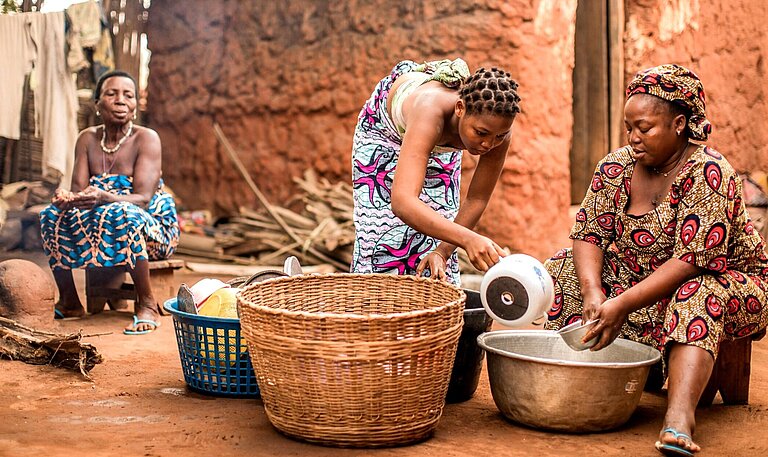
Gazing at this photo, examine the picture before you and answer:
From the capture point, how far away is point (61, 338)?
11.6ft

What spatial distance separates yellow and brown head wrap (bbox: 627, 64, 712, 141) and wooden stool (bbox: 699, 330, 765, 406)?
31.9 inches

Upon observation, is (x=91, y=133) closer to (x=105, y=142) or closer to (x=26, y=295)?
(x=105, y=142)

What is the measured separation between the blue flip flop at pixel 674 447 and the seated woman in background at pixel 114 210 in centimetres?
280

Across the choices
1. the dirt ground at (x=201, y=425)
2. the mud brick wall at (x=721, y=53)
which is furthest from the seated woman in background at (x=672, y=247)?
the mud brick wall at (x=721, y=53)

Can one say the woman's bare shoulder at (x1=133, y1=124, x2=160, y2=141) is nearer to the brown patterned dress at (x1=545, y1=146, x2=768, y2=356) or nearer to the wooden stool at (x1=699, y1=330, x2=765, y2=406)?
the brown patterned dress at (x1=545, y1=146, x2=768, y2=356)

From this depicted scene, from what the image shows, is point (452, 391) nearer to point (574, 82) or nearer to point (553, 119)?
point (553, 119)

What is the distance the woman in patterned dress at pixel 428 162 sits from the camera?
284 centimetres

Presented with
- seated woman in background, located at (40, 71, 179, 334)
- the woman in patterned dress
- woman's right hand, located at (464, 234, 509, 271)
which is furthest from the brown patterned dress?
seated woman in background, located at (40, 71, 179, 334)

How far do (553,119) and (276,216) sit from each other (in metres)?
2.22

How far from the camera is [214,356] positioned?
324 cm

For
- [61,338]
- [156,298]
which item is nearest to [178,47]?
[156,298]

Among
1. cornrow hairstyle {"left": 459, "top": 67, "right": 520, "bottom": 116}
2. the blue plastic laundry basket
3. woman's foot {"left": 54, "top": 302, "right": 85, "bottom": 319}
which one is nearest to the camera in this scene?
cornrow hairstyle {"left": 459, "top": 67, "right": 520, "bottom": 116}

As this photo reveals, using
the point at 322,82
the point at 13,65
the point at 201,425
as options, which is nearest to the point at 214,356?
the point at 201,425

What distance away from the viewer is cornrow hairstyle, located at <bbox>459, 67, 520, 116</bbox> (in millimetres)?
2801
